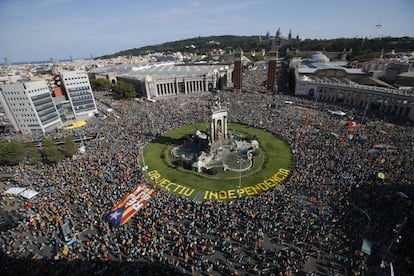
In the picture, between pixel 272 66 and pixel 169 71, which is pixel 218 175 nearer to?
pixel 272 66

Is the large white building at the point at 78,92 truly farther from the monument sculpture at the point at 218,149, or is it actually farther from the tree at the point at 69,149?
the monument sculpture at the point at 218,149

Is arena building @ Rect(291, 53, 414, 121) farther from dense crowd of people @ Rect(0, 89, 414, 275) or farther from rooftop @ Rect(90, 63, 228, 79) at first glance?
rooftop @ Rect(90, 63, 228, 79)

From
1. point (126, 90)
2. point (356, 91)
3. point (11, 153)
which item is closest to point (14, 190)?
point (11, 153)

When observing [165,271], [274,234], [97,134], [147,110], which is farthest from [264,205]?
[147,110]

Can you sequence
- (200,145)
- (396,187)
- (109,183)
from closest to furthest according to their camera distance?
(396,187)
(109,183)
(200,145)

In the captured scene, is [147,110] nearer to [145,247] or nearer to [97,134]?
[97,134]
